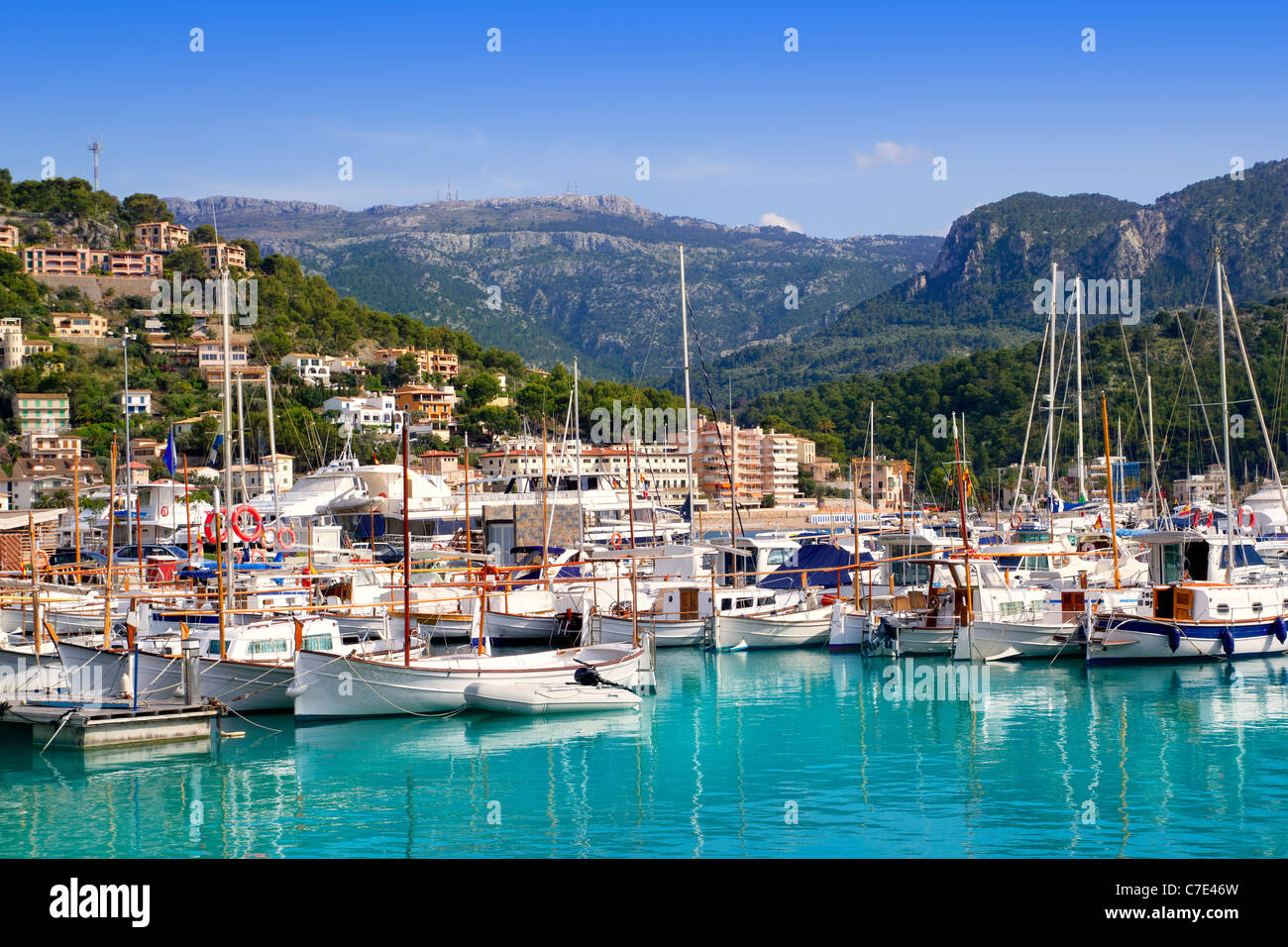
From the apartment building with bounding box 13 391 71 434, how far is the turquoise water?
83.6 meters

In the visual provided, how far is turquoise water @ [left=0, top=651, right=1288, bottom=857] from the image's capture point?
14.7 m

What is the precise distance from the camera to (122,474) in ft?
252

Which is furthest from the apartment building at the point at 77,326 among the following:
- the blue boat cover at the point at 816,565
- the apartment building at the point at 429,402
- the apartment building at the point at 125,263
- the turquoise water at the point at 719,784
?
the turquoise water at the point at 719,784

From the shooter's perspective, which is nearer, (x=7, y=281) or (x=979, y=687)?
(x=979, y=687)

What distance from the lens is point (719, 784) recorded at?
58.6 ft

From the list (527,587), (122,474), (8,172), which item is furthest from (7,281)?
(527,587)

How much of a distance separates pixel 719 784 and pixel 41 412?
3648 inches

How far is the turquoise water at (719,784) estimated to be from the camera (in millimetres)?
14688

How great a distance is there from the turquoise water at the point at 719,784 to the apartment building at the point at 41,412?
274 ft

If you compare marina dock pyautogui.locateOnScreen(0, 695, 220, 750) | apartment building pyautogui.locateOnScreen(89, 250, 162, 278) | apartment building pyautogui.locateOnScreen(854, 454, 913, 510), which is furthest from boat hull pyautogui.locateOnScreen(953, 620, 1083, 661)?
apartment building pyautogui.locateOnScreen(89, 250, 162, 278)
